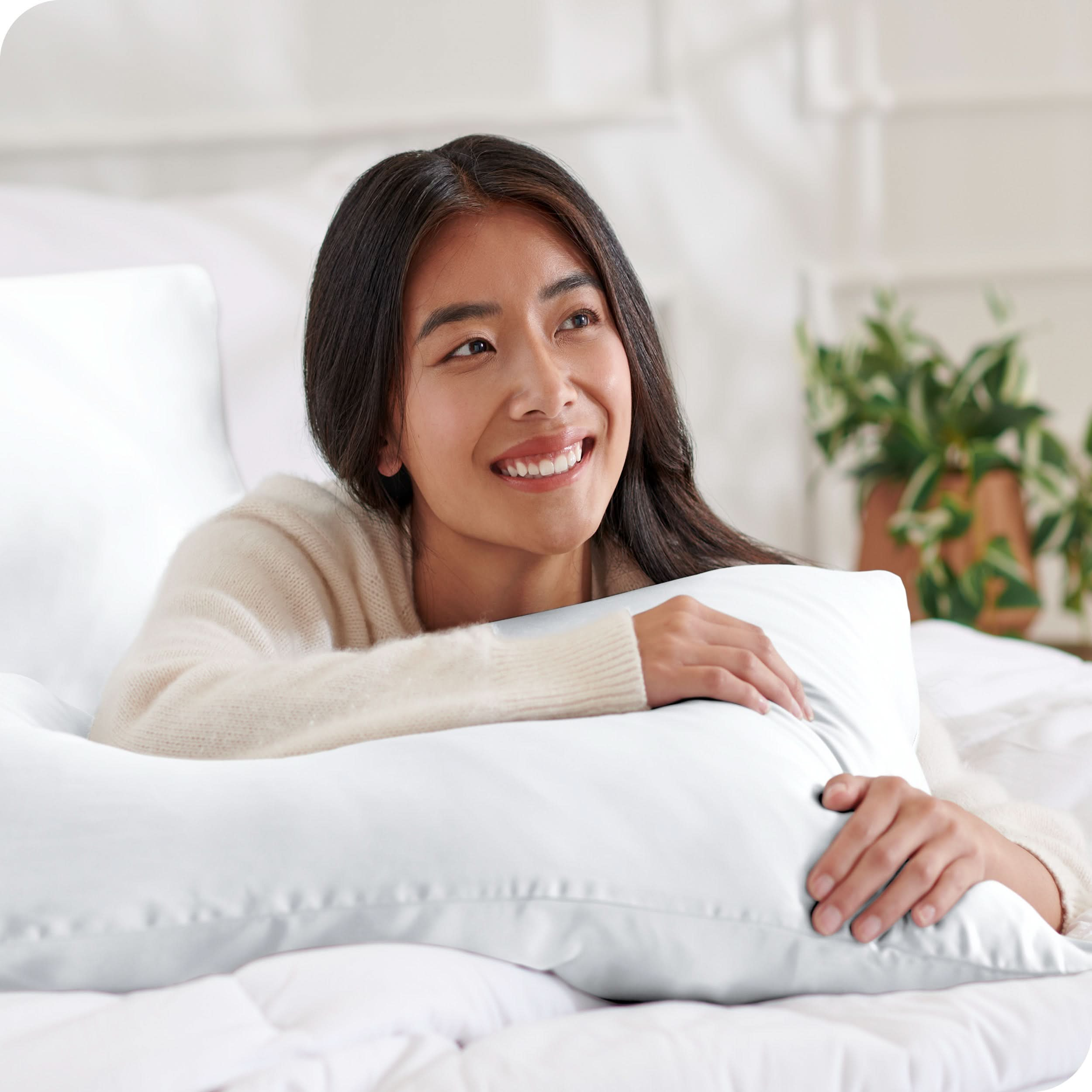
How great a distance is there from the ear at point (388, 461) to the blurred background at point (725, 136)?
1.03m

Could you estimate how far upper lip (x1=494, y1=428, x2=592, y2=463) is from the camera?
3.19ft

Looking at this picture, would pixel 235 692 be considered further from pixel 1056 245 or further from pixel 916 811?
pixel 1056 245

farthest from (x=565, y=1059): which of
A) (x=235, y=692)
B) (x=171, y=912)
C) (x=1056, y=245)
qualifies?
(x=1056, y=245)

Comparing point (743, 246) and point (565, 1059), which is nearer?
point (565, 1059)

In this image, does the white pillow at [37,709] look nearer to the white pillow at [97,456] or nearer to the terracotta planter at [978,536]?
the white pillow at [97,456]

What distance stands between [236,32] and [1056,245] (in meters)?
1.67

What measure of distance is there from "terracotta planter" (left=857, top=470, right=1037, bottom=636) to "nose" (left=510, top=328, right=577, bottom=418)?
Answer: 1411mm

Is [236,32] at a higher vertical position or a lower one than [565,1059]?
higher

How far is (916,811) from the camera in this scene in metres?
0.69

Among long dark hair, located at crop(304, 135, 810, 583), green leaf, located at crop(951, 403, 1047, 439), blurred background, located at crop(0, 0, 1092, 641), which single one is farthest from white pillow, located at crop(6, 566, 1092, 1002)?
green leaf, located at crop(951, 403, 1047, 439)

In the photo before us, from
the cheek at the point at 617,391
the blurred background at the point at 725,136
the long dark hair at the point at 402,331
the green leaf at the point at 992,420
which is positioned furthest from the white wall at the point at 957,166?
the cheek at the point at 617,391

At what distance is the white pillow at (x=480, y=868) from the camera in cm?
60

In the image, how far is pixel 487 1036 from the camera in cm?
59

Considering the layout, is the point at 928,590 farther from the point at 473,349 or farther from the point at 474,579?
the point at 473,349
